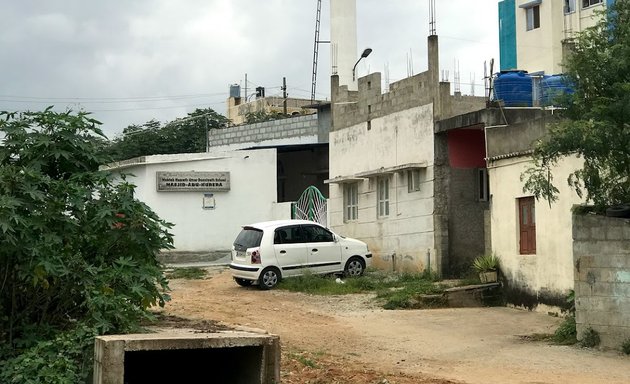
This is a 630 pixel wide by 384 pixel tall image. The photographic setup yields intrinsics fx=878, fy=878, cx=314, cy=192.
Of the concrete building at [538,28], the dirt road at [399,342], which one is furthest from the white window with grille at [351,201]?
the concrete building at [538,28]

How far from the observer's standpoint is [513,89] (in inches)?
818

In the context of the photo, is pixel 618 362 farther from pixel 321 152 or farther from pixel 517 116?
pixel 321 152

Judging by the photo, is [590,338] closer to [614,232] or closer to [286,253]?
[614,232]

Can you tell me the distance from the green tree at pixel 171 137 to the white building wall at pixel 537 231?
31471mm

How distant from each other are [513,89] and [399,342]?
8.75 metres

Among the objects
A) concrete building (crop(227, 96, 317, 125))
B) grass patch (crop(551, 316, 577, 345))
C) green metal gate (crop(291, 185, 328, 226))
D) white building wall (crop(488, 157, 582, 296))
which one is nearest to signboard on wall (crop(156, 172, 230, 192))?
green metal gate (crop(291, 185, 328, 226))

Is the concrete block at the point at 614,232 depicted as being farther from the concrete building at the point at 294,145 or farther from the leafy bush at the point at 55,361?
the concrete building at the point at 294,145

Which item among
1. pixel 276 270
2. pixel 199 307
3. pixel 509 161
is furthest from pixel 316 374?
pixel 276 270

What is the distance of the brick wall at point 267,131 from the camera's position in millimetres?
31641

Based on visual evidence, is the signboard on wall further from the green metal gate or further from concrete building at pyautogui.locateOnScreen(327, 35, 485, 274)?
concrete building at pyautogui.locateOnScreen(327, 35, 485, 274)

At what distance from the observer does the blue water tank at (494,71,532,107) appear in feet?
67.9

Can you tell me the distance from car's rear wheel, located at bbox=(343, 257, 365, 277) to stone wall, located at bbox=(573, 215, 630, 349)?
9.22 meters

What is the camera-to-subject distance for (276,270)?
69.7 ft

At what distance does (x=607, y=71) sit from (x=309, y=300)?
8.91 metres
